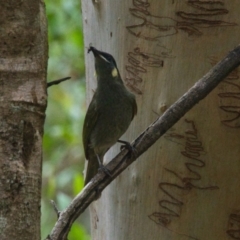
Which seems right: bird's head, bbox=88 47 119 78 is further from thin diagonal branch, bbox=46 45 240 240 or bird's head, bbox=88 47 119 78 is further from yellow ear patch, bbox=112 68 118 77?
thin diagonal branch, bbox=46 45 240 240

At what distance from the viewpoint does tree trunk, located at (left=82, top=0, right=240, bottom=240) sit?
196cm

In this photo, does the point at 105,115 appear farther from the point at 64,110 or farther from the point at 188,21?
the point at 64,110

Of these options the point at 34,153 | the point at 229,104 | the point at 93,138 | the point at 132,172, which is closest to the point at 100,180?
the point at 34,153

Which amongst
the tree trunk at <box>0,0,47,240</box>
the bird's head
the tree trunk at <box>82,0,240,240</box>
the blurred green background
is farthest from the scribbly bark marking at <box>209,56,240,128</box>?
the blurred green background

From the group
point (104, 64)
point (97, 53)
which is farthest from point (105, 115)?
point (97, 53)

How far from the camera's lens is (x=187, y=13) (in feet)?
6.49

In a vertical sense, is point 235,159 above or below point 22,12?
below

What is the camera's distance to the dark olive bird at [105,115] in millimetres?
2373

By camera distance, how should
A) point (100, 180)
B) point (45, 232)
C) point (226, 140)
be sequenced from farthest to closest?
point (45, 232)
point (226, 140)
point (100, 180)

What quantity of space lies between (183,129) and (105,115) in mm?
677

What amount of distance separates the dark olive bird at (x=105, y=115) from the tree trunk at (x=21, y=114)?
832mm

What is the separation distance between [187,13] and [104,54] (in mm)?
324

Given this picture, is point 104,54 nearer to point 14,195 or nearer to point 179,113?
point 179,113

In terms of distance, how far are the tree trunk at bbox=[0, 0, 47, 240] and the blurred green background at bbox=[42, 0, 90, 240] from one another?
2301 millimetres
